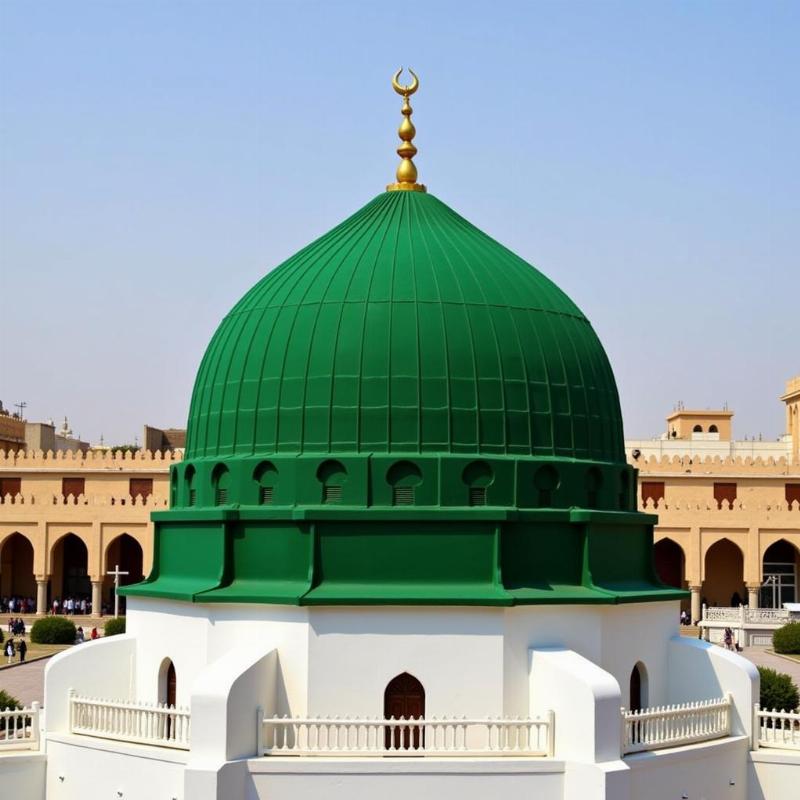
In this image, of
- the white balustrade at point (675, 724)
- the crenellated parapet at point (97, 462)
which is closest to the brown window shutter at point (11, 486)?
the crenellated parapet at point (97, 462)

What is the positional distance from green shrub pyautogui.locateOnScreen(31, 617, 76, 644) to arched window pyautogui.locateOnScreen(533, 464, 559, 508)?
3092cm

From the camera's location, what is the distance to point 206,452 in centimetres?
2106

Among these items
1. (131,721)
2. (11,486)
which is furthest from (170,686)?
(11,486)

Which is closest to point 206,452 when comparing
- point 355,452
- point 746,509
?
point 355,452

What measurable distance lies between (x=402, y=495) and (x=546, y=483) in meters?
2.05

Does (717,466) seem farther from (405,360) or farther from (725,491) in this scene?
(405,360)

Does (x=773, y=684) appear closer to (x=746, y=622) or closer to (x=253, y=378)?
(x=253, y=378)

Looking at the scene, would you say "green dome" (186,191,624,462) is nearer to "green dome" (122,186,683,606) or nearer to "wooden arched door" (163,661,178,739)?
"green dome" (122,186,683,606)

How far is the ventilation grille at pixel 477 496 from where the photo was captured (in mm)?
19344

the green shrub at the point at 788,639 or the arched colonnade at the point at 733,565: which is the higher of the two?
the arched colonnade at the point at 733,565

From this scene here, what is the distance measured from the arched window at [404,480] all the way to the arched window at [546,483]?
1713 millimetres

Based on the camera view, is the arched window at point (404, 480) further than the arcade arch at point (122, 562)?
No

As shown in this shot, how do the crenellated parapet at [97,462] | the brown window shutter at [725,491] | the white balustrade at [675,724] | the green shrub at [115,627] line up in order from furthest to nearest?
the crenellated parapet at [97,462] < the brown window shutter at [725,491] < the green shrub at [115,627] < the white balustrade at [675,724]

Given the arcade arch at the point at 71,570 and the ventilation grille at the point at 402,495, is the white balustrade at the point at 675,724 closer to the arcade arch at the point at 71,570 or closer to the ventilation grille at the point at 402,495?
the ventilation grille at the point at 402,495
